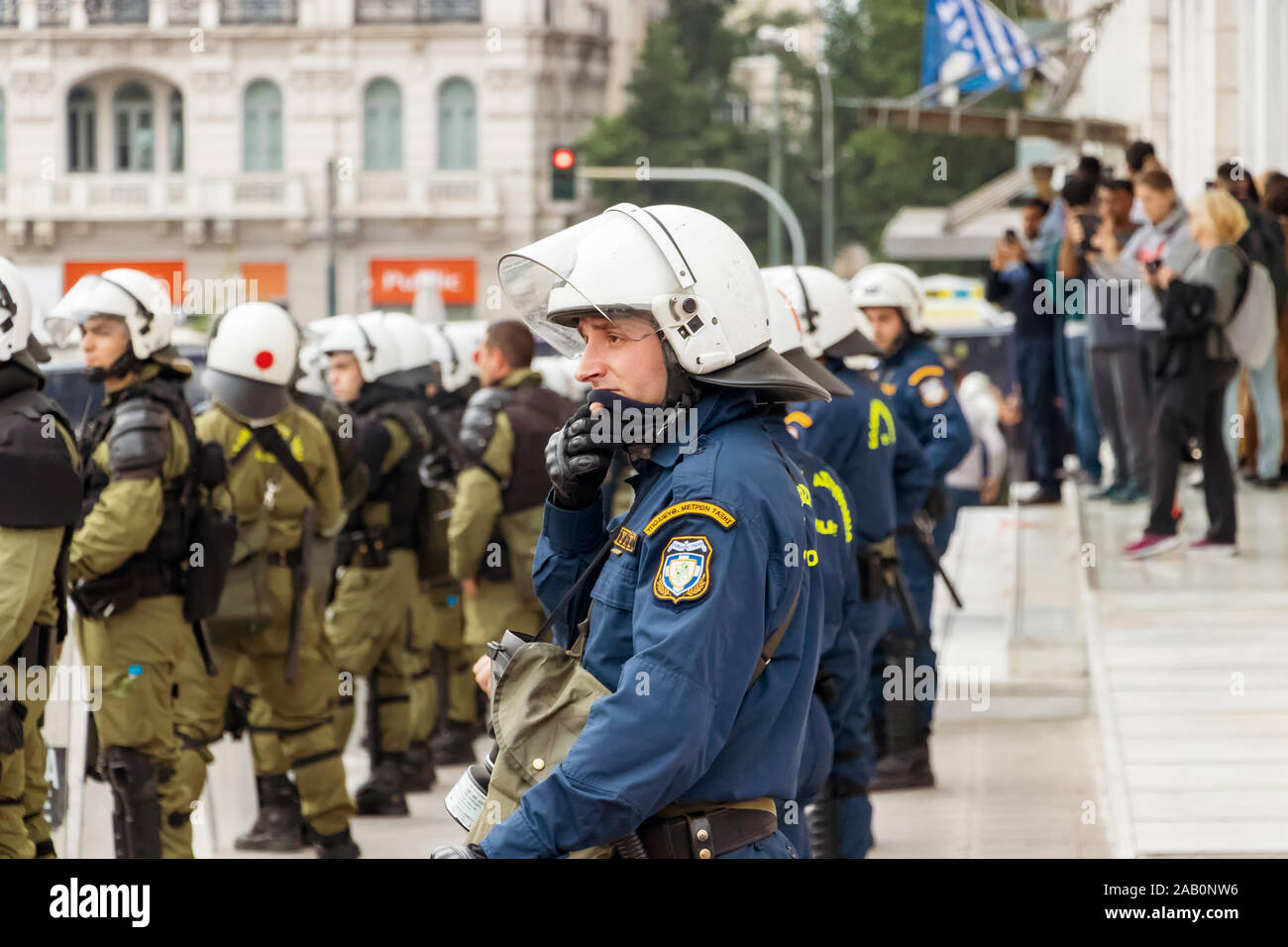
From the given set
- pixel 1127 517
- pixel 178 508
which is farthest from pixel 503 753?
pixel 1127 517

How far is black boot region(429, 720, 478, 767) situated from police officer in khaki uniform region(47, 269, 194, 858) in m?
4.28

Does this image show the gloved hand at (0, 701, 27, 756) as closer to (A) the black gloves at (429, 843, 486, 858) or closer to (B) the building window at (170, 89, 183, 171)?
(A) the black gloves at (429, 843, 486, 858)

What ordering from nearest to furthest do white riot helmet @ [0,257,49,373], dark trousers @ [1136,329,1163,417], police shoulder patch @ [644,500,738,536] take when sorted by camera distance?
police shoulder patch @ [644,500,738,536]
white riot helmet @ [0,257,49,373]
dark trousers @ [1136,329,1163,417]

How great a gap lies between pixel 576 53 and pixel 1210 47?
3721 centimetres

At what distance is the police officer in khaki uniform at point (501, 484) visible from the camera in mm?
9750

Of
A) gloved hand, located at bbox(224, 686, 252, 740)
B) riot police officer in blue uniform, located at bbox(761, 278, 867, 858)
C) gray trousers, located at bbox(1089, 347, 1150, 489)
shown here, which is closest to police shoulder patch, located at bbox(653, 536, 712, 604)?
riot police officer in blue uniform, located at bbox(761, 278, 867, 858)

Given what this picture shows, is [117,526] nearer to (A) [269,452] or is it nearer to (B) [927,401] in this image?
(A) [269,452]

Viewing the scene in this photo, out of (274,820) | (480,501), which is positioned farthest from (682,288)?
(480,501)

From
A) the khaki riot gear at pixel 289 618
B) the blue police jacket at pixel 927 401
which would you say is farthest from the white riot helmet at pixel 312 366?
the blue police jacket at pixel 927 401

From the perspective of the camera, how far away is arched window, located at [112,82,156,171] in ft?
170

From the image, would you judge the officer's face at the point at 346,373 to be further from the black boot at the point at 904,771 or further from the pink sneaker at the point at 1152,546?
the pink sneaker at the point at 1152,546

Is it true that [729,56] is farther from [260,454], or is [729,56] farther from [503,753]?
[503,753]

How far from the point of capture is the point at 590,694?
11.2 ft

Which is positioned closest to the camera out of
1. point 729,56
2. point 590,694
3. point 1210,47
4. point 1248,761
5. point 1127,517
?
point 590,694
